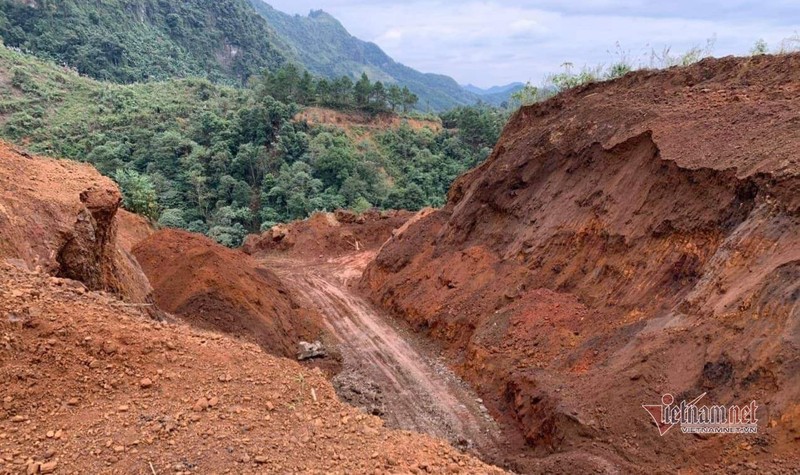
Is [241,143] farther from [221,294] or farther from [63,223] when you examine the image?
[63,223]

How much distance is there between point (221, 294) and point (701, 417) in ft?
34.2

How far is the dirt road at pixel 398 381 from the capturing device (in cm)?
1030

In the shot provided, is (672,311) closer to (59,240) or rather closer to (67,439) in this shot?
(67,439)

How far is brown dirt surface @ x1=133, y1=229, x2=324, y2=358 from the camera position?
12492 mm

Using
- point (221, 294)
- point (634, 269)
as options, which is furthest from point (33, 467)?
point (634, 269)

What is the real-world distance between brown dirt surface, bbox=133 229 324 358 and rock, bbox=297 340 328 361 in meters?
0.20

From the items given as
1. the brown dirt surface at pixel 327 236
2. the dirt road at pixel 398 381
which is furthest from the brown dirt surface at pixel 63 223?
the brown dirt surface at pixel 327 236

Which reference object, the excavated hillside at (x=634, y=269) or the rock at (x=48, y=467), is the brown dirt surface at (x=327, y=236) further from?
the rock at (x=48, y=467)

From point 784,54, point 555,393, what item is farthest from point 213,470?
point 784,54

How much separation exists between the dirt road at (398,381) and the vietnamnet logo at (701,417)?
118 inches

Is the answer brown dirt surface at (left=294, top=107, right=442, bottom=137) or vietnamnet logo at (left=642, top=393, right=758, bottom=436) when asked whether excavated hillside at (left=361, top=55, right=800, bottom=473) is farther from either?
brown dirt surface at (left=294, top=107, right=442, bottom=137)

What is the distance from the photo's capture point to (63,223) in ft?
29.1

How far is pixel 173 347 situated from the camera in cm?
673

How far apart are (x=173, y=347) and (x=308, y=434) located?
89.7 inches
